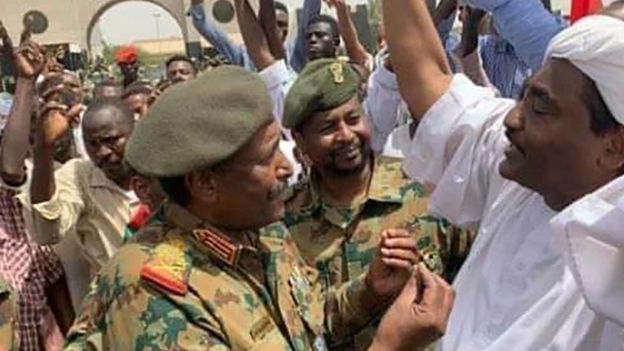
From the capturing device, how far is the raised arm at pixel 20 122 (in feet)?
11.4

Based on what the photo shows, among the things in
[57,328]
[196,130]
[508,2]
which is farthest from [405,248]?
[57,328]

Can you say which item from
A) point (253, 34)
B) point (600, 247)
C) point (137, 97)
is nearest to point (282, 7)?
point (137, 97)

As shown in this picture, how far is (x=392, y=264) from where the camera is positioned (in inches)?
79.3

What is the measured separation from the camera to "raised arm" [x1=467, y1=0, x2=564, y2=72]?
2.66m

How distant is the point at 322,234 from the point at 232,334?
1.01 m

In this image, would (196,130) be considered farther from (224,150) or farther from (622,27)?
(622,27)

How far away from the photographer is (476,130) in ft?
6.87

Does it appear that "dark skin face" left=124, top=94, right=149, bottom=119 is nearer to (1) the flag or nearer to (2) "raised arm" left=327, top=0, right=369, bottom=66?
(2) "raised arm" left=327, top=0, right=369, bottom=66

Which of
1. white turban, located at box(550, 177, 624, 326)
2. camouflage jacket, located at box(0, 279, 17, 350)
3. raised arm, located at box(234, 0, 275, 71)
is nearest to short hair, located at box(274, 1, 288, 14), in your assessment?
raised arm, located at box(234, 0, 275, 71)

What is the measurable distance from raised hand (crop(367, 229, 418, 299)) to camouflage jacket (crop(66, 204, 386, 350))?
156 millimetres

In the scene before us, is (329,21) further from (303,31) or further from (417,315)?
(417,315)

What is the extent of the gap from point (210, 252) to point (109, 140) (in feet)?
6.52

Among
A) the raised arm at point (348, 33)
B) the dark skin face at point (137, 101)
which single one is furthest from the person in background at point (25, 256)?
the raised arm at point (348, 33)

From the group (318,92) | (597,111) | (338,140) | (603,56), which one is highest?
(603,56)
